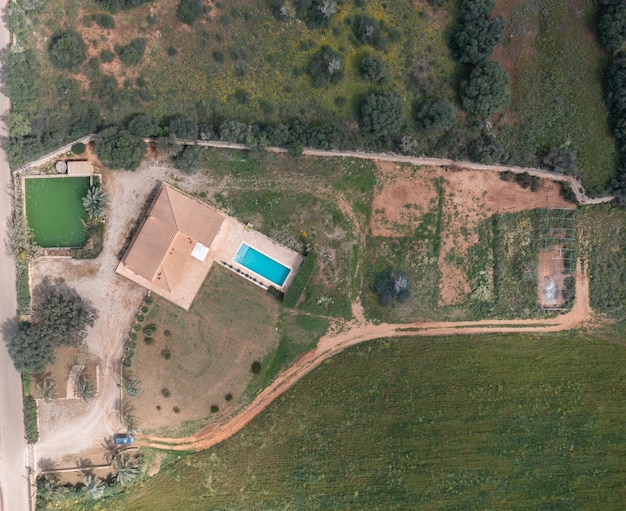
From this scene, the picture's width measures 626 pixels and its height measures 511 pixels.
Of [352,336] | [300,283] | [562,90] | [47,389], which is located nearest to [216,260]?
[300,283]

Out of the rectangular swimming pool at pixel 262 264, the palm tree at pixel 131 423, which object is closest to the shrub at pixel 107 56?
the rectangular swimming pool at pixel 262 264

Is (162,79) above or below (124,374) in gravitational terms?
above

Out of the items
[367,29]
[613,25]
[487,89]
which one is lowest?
[487,89]

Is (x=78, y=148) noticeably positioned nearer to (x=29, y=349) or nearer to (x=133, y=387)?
(x=29, y=349)

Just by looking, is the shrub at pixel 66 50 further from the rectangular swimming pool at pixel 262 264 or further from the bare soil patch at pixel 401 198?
the bare soil patch at pixel 401 198

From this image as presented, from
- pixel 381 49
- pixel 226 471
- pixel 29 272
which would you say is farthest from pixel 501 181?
pixel 29 272

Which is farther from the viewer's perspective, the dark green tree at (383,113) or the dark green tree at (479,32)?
the dark green tree at (479,32)

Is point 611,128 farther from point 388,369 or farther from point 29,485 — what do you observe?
point 29,485
